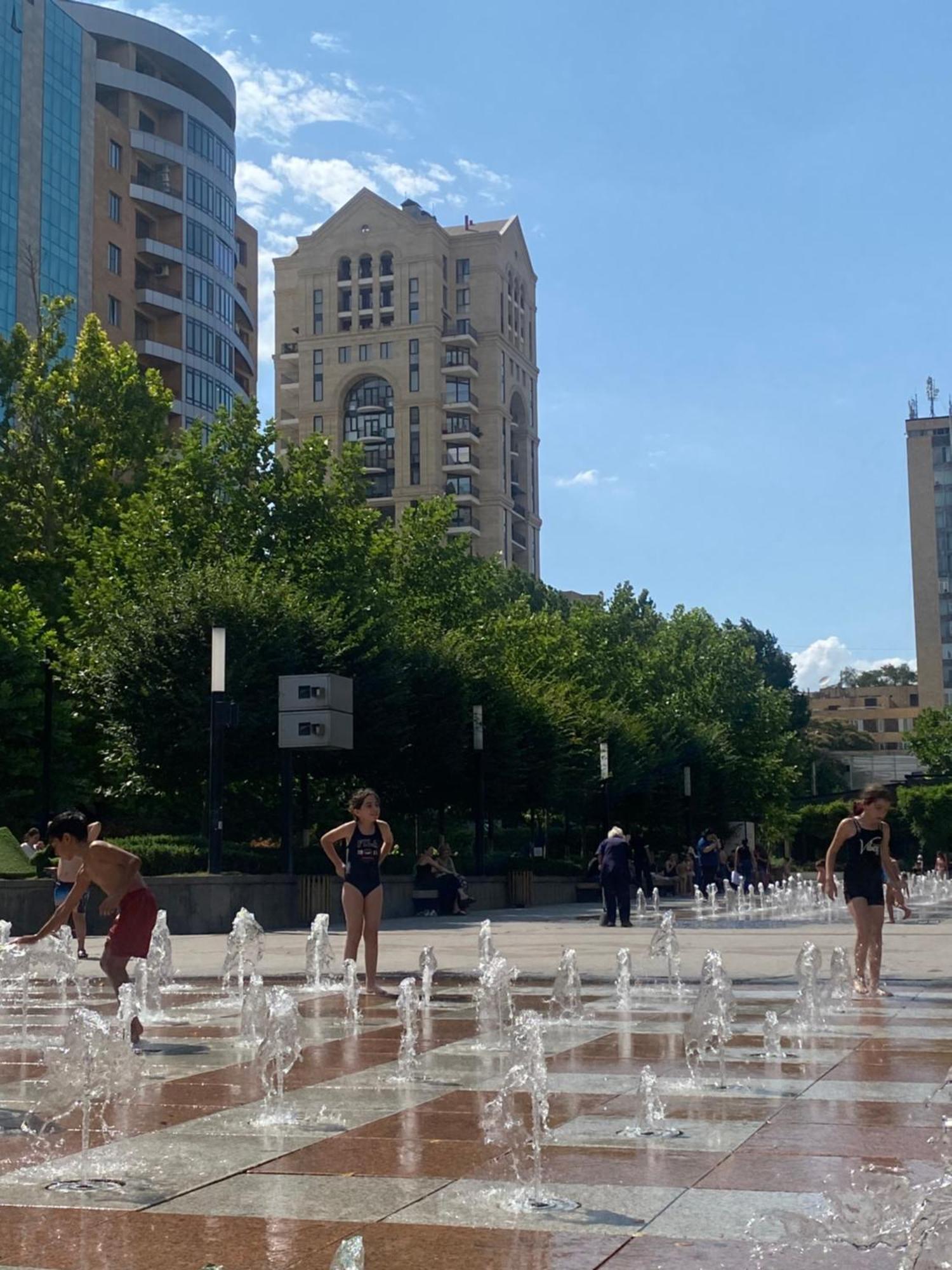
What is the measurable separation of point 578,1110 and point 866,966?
6357 millimetres

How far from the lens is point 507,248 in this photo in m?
127

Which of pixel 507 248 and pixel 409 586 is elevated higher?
pixel 507 248

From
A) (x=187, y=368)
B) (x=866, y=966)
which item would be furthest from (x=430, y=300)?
(x=866, y=966)

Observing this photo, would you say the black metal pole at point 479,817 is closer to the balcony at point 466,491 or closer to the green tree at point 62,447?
the green tree at point 62,447

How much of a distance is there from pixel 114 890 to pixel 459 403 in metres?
115

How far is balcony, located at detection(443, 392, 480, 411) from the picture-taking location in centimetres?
12200

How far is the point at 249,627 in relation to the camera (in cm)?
3356

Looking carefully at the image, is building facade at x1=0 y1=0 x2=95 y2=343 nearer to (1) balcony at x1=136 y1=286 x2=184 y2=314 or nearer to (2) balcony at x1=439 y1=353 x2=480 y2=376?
(1) balcony at x1=136 y1=286 x2=184 y2=314

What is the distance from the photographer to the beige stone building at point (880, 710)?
156 meters

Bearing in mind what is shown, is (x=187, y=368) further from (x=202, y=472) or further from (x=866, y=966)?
(x=866, y=966)

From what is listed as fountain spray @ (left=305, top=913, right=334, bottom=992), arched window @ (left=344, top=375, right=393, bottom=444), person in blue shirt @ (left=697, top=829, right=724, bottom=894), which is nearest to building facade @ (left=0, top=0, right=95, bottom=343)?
person in blue shirt @ (left=697, top=829, right=724, bottom=894)

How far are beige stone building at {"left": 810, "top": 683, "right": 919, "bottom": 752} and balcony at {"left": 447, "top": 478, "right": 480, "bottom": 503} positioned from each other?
49.6 m

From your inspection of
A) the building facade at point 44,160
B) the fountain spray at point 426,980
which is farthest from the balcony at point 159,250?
the fountain spray at point 426,980

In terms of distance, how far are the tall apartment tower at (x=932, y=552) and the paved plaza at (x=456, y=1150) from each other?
12951 cm
